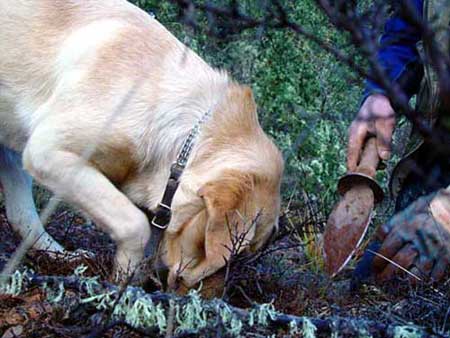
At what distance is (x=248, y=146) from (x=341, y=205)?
0.63 metres

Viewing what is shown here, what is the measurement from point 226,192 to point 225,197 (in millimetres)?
26

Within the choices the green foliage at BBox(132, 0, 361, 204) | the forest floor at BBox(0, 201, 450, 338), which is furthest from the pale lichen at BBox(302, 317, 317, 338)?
the green foliage at BBox(132, 0, 361, 204)

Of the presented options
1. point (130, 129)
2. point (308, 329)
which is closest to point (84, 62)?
point (130, 129)

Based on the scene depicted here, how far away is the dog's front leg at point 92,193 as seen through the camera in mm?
3688

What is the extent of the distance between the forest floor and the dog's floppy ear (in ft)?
0.72

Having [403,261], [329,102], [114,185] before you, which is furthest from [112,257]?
[329,102]

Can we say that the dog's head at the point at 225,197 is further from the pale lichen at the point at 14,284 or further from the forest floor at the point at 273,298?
the pale lichen at the point at 14,284

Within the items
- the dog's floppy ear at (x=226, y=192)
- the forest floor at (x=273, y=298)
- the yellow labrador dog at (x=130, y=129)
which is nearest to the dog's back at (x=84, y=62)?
the yellow labrador dog at (x=130, y=129)

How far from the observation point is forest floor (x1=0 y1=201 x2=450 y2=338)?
110 inches

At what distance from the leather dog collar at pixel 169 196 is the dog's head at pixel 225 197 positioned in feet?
0.13

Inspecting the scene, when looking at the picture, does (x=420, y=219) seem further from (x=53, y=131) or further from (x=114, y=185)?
(x=53, y=131)

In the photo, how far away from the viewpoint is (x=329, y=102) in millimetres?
7148

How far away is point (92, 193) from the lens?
379cm

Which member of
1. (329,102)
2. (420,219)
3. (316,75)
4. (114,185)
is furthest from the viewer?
(316,75)
